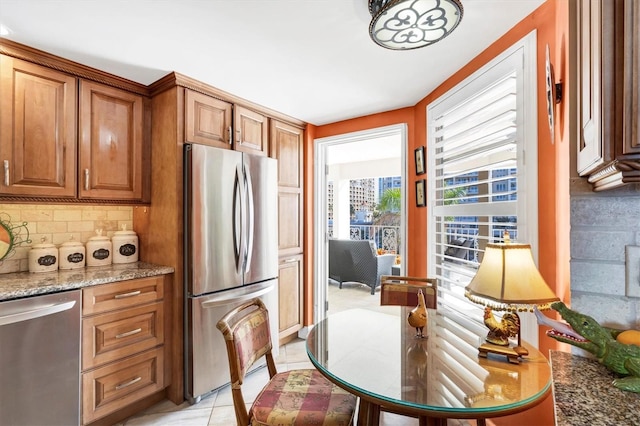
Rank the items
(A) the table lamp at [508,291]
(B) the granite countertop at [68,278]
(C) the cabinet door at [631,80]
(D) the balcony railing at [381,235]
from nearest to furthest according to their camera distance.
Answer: (C) the cabinet door at [631,80] < (A) the table lamp at [508,291] < (B) the granite countertop at [68,278] < (D) the balcony railing at [381,235]

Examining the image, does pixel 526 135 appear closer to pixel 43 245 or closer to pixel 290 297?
pixel 290 297

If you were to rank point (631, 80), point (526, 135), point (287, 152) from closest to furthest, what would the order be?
point (631, 80), point (526, 135), point (287, 152)

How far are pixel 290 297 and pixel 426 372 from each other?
2.19 m

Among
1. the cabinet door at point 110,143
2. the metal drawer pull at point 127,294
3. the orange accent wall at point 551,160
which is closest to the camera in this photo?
the orange accent wall at point 551,160

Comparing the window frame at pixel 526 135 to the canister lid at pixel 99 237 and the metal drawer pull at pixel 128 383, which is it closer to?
the metal drawer pull at pixel 128 383

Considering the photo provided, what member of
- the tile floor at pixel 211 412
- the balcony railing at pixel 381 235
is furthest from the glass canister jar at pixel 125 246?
the balcony railing at pixel 381 235

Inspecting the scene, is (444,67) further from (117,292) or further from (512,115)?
(117,292)

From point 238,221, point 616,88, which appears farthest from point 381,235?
point 616,88

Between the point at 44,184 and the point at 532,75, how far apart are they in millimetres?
2833

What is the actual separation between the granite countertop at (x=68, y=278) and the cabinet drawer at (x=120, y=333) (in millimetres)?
223

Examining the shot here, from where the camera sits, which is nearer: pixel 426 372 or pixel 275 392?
pixel 426 372

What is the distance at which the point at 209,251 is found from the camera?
223 cm

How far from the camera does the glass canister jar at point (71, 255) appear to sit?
211 centimetres

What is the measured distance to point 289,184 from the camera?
10.5ft
